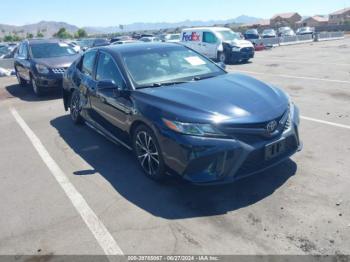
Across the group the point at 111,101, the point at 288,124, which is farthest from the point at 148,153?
the point at 288,124

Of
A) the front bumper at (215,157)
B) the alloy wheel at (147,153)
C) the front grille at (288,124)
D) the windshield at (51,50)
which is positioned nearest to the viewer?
the front bumper at (215,157)

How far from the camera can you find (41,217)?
3.86 meters

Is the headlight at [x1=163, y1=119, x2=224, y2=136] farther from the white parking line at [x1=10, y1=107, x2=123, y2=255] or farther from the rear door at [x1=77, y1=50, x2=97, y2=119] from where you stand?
the rear door at [x1=77, y1=50, x2=97, y2=119]

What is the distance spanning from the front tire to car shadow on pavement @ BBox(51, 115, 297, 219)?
148mm

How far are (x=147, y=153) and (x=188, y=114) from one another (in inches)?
35.9

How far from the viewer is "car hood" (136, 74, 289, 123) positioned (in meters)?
3.79

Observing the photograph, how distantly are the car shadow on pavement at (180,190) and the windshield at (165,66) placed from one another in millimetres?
1269

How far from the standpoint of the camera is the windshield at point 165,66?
15.8 feet

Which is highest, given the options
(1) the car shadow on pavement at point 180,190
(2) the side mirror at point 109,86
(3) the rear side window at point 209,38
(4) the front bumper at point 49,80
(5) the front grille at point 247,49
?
(3) the rear side window at point 209,38

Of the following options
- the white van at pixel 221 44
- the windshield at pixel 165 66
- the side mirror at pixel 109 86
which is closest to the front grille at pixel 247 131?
the windshield at pixel 165 66

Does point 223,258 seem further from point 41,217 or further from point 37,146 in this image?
point 37,146

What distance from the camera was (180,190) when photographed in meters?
4.24

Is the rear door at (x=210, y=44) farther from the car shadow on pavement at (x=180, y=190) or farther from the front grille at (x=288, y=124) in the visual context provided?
the front grille at (x=288, y=124)

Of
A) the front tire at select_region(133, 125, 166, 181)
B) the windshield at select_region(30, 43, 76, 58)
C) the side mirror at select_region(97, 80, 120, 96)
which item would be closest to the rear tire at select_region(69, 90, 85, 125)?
the side mirror at select_region(97, 80, 120, 96)
